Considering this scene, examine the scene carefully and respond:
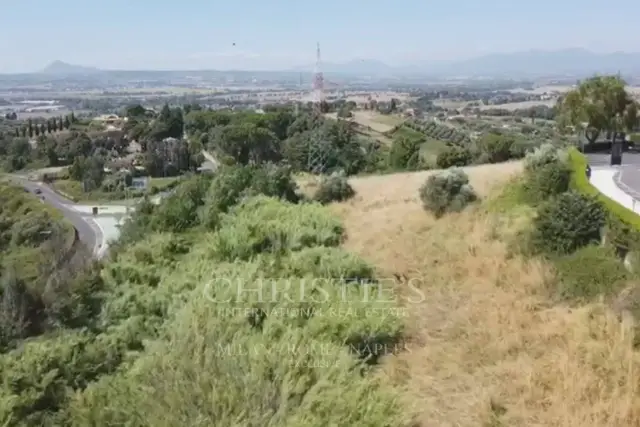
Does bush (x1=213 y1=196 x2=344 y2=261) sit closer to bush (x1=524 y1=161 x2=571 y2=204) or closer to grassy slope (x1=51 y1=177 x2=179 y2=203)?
bush (x1=524 y1=161 x2=571 y2=204)

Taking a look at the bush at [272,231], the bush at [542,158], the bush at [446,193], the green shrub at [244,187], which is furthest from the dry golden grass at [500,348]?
the green shrub at [244,187]

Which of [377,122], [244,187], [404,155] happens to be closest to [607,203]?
[244,187]

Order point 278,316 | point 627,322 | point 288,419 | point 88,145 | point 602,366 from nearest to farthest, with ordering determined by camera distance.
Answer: point 288,419 < point 602,366 < point 627,322 < point 278,316 < point 88,145

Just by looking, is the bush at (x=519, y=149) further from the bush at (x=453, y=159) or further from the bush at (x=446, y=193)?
the bush at (x=446, y=193)

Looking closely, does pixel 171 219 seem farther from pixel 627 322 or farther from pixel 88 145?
pixel 88 145

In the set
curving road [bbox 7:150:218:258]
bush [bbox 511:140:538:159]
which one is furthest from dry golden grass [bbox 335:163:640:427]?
curving road [bbox 7:150:218:258]

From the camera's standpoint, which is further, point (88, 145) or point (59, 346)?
point (88, 145)

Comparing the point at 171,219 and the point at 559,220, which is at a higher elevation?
the point at 559,220

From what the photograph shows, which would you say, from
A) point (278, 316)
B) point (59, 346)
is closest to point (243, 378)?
point (278, 316)
